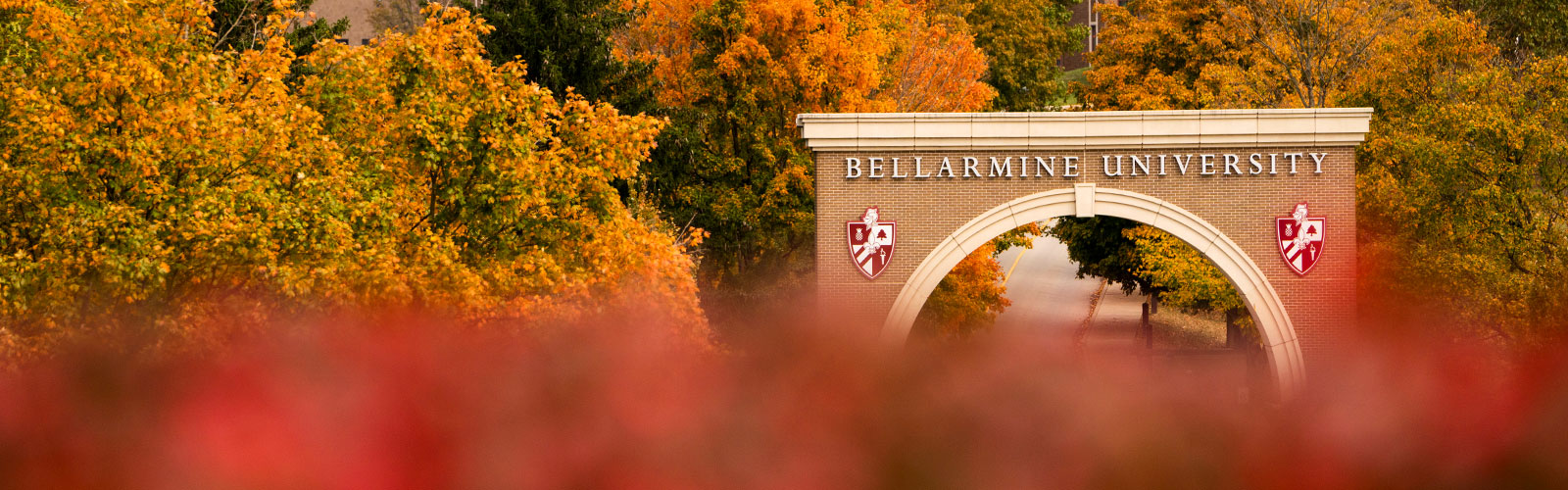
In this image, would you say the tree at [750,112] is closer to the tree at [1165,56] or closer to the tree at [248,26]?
the tree at [248,26]

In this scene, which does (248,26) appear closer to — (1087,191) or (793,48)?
(793,48)

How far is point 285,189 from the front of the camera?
17.3m

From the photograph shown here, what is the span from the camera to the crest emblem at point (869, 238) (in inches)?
965

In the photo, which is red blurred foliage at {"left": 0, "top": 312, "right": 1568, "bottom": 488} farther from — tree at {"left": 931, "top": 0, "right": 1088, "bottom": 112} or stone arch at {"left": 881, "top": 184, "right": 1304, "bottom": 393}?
tree at {"left": 931, "top": 0, "right": 1088, "bottom": 112}

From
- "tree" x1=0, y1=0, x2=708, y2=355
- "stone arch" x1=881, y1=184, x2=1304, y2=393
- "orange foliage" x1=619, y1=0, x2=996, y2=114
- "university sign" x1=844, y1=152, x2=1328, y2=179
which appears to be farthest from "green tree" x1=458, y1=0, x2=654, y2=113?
"tree" x1=0, y1=0, x2=708, y2=355

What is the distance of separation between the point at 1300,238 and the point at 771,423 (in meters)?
14.5

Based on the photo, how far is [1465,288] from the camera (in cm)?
2614

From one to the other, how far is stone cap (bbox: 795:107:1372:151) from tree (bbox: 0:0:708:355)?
4531mm

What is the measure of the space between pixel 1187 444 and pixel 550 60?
72.0 ft

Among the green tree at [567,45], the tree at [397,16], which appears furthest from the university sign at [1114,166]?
the tree at [397,16]

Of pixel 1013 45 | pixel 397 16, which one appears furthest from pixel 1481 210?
pixel 397 16

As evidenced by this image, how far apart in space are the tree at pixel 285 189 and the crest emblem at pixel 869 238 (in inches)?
173

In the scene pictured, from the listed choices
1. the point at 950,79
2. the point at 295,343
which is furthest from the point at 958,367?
the point at 950,79

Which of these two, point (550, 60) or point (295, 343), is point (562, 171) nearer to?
point (295, 343)
